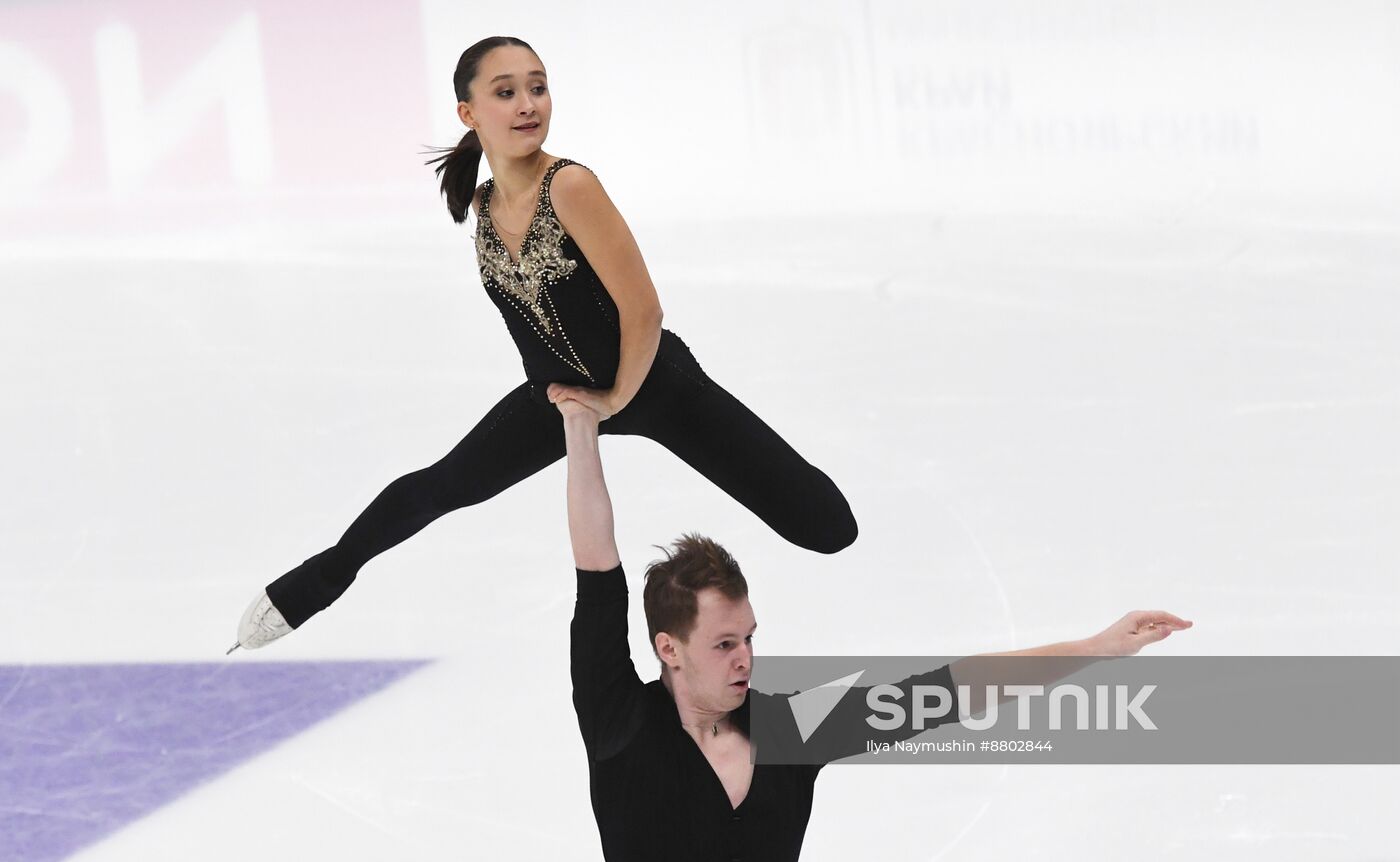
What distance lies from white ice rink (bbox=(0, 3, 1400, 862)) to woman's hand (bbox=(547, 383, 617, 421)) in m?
1.06

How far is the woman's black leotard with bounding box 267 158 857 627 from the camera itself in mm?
3180

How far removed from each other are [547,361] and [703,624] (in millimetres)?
844

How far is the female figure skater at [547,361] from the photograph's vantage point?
10.1 ft

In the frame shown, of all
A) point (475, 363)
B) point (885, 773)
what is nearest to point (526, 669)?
point (885, 773)

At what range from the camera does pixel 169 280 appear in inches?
266

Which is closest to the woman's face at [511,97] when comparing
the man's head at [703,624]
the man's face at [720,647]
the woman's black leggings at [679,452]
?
the woman's black leggings at [679,452]

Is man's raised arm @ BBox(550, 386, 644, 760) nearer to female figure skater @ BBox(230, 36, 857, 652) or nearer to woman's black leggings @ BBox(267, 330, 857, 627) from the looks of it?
female figure skater @ BBox(230, 36, 857, 652)

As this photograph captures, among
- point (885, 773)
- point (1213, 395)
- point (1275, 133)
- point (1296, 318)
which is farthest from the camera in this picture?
point (1275, 133)

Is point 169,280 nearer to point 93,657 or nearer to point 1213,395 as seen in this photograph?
point 93,657

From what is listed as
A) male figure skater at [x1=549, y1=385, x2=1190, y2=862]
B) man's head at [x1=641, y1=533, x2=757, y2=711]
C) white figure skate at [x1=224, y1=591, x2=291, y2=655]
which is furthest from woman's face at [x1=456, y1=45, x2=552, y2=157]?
white figure skate at [x1=224, y1=591, x2=291, y2=655]

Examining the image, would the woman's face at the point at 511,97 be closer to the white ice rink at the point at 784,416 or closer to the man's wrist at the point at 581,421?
the man's wrist at the point at 581,421

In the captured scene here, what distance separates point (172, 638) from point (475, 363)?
1.65 meters

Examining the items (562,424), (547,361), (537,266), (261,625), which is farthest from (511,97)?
(261,625)

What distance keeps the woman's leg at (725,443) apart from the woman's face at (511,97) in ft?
1.80
